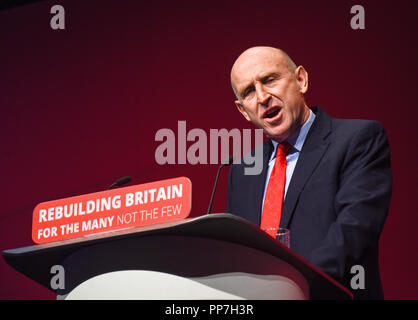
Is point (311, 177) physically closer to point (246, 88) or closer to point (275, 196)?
point (275, 196)

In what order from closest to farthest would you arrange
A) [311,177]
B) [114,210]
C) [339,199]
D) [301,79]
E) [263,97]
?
[114,210], [339,199], [311,177], [263,97], [301,79]

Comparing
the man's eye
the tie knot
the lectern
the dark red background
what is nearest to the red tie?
the tie knot

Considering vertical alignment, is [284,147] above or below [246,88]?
below

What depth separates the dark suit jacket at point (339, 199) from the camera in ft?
4.77

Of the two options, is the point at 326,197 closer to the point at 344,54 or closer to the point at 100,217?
the point at 100,217

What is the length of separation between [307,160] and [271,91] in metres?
0.38

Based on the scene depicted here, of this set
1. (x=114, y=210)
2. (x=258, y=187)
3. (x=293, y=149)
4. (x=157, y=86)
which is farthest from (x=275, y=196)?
(x=157, y=86)

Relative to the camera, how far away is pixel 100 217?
1.14 meters

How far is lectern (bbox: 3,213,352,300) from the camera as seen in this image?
0.98 metres

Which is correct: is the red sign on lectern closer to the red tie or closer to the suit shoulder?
the red tie

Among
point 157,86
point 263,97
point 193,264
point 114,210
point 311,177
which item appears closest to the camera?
point 193,264

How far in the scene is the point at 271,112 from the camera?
208 centimetres

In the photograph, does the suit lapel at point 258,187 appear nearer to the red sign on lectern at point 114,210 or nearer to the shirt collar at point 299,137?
the shirt collar at point 299,137

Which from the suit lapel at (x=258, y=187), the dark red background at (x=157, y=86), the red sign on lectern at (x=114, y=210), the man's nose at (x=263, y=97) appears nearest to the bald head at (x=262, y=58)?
the man's nose at (x=263, y=97)
